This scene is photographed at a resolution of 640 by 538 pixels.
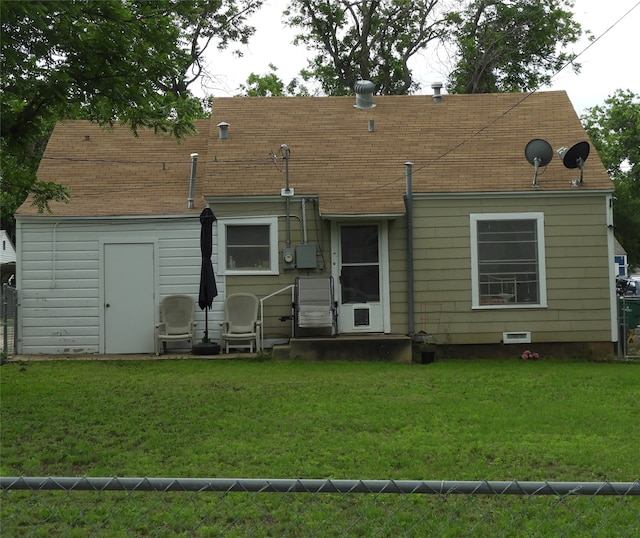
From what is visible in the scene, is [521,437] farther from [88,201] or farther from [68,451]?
[88,201]

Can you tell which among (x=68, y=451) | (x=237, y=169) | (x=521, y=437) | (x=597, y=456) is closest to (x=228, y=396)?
(x=68, y=451)

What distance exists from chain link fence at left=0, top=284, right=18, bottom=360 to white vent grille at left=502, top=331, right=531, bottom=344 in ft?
26.7

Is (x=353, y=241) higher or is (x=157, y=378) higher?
(x=353, y=241)

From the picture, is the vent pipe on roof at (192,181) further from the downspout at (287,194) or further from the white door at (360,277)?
the white door at (360,277)

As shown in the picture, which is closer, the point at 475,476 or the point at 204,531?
the point at 204,531

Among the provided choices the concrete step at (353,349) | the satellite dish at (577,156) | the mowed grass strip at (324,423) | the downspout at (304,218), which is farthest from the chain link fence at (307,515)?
the satellite dish at (577,156)

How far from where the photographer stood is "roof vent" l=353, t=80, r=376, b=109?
49.9 ft

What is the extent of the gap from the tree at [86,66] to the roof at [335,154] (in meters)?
4.02

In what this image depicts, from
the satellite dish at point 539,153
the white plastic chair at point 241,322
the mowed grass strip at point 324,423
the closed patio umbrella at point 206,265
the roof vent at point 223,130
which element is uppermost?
the roof vent at point 223,130

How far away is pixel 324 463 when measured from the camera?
5812 millimetres

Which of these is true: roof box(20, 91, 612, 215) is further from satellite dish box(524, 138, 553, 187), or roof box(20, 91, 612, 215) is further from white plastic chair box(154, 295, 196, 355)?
Result: white plastic chair box(154, 295, 196, 355)

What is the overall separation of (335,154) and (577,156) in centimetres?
417

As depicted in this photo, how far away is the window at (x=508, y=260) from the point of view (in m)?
13.1

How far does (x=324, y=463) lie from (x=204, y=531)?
1.54 meters
